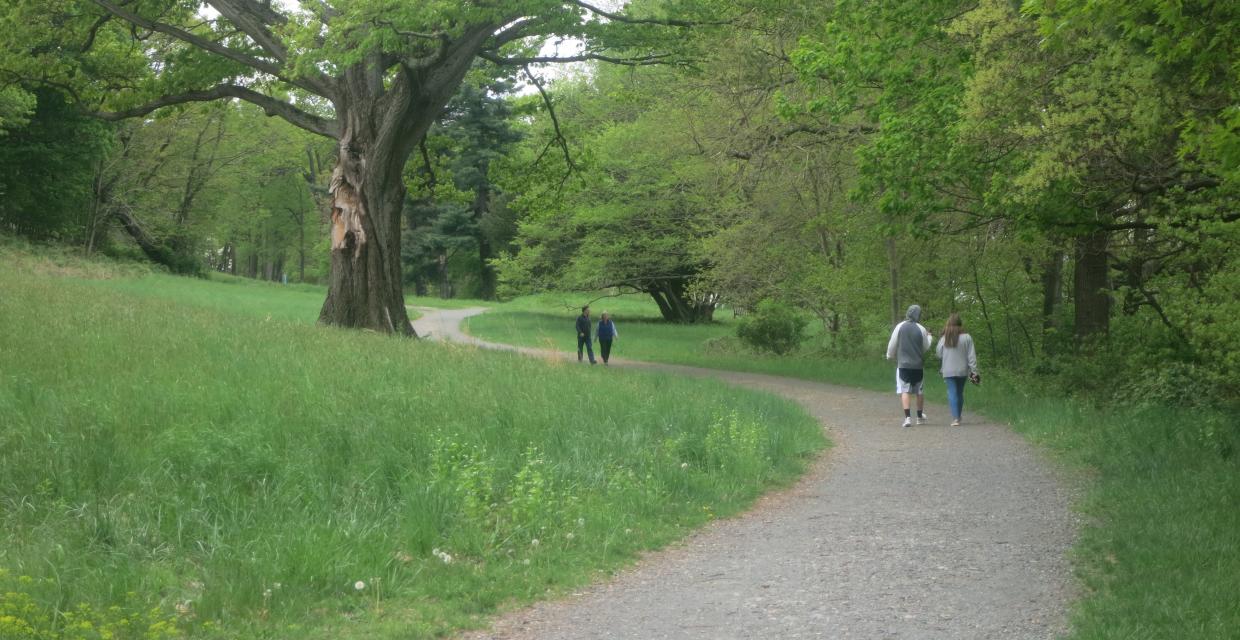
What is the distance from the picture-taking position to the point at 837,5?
16.5 metres

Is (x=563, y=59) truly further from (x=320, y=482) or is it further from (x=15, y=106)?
(x=15, y=106)

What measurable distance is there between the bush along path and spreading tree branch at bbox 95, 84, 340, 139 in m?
16.0

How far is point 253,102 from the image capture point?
22.9 meters

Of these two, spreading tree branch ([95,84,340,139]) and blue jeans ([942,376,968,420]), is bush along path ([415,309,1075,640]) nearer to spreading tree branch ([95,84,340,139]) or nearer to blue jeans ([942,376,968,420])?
blue jeans ([942,376,968,420])

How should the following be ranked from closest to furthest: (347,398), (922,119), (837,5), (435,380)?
(347,398)
(435,380)
(922,119)
(837,5)

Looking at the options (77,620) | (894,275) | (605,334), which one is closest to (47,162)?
(605,334)

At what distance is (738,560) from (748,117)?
47.3 ft

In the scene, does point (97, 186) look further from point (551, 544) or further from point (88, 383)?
point (551, 544)

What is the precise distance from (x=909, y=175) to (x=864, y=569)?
32.0 feet

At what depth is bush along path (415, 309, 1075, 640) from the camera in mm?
5738

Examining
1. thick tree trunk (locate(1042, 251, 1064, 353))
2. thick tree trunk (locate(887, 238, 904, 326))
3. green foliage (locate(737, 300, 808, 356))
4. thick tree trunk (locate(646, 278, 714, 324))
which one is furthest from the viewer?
thick tree trunk (locate(646, 278, 714, 324))

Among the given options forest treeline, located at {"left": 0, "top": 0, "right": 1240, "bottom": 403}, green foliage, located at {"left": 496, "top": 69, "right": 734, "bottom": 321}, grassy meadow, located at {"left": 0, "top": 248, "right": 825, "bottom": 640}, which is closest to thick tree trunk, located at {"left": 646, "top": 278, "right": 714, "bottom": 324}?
green foliage, located at {"left": 496, "top": 69, "right": 734, "bottom": 321}

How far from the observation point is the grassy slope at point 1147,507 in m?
5.73

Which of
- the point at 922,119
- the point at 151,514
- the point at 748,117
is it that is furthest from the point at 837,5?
the point at 151,514
